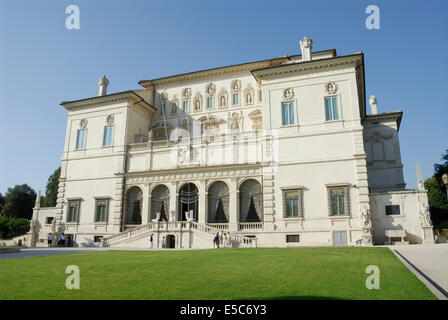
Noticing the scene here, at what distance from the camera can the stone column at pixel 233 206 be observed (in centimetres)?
3052

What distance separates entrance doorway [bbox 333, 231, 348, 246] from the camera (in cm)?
2702

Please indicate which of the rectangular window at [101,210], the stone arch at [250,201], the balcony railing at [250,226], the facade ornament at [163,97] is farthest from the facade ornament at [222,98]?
the rectangular window at [101,210]

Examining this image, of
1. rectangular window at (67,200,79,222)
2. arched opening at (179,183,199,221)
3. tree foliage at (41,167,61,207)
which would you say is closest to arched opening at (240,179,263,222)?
arched opening at (179,183,199,221)

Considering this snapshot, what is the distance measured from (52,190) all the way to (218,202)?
4812cm

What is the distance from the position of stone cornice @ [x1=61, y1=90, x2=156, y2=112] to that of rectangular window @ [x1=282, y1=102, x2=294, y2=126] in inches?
685

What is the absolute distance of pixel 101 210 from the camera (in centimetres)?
3606

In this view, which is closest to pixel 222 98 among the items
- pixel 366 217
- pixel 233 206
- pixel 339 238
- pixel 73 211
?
pixel 233 206

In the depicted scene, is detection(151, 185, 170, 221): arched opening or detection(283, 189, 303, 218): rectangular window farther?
detection(151, 185, 170, 221): arched opening

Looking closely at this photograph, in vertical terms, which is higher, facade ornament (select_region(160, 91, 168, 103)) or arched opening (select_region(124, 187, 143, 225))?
facade ornament (select_region(160, 91, 168, 103))

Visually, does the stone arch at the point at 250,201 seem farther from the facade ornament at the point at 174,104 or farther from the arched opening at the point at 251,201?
the facade ornament at the point at 174,104

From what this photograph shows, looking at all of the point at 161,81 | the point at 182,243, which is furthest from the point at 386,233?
the point at 161,81

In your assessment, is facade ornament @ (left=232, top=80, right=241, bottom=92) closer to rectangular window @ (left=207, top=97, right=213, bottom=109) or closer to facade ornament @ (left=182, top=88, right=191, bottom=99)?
rectangular window @ (left=207, top=97, right=213, bottom=109)

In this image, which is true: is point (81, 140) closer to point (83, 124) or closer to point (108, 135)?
point (83, 124)
